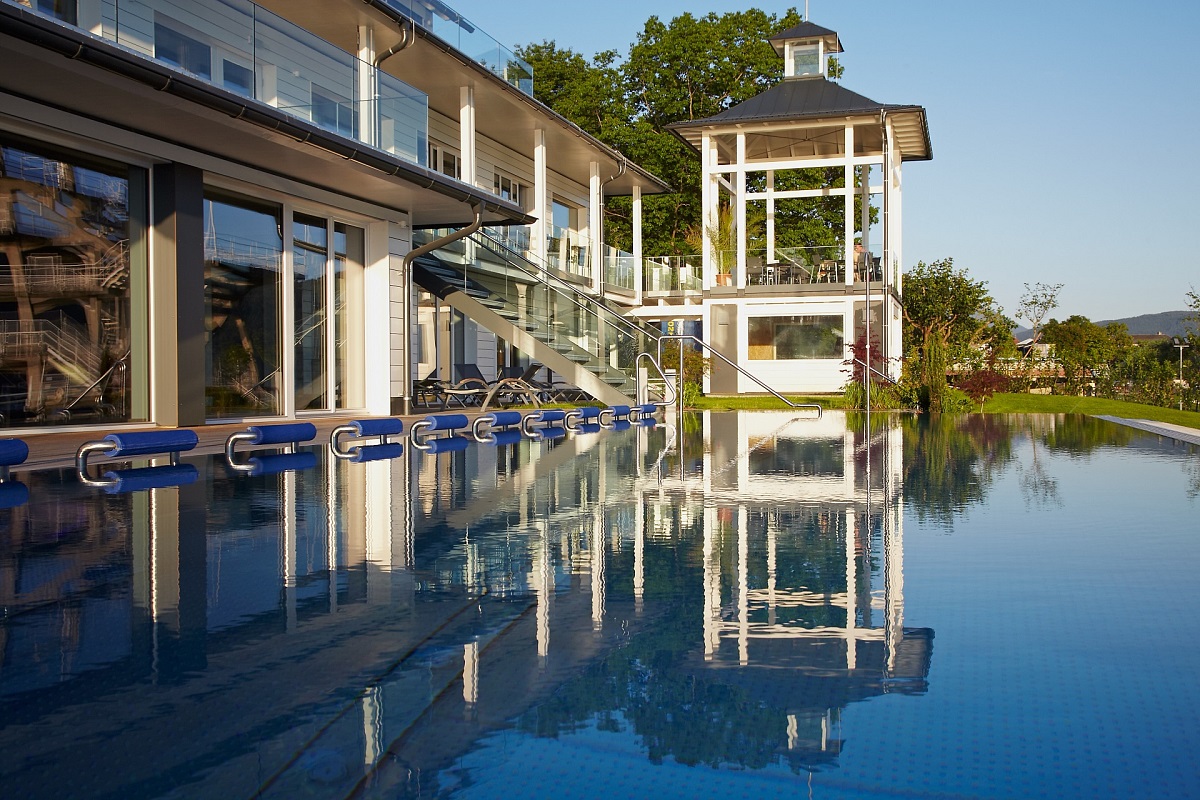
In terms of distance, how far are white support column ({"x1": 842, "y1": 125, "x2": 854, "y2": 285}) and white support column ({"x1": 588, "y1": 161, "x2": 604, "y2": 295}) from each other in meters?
6.91

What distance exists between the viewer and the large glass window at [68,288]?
11.8 m

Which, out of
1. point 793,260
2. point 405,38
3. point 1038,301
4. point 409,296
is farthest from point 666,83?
point 409,296

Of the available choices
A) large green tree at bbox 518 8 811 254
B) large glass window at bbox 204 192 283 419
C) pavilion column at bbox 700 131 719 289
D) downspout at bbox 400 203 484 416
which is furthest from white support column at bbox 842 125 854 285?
large glass window at bbox 204 192 283 419

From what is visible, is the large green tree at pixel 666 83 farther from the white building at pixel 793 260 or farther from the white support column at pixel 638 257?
the white support column at pixel 638 257

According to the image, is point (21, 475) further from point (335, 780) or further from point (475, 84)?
point (475, 84)

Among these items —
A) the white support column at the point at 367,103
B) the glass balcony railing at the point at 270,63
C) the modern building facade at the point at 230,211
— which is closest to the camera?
the glass balcony railing at the point at 270,63

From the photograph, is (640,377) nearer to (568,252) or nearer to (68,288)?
(568,252)

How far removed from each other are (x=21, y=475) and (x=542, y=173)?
57.3 feet

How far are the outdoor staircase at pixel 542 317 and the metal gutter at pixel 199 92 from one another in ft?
11.0

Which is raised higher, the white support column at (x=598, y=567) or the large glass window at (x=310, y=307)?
the large glass window at (x=310, y=307)

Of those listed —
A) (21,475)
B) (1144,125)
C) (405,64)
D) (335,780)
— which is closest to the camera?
(335,780)

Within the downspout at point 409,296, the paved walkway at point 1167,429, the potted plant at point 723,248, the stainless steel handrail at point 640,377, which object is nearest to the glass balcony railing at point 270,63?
the downspout at point 409,296

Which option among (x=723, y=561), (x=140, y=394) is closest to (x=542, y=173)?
(x=140, y=394)

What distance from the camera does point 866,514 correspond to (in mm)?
7410
